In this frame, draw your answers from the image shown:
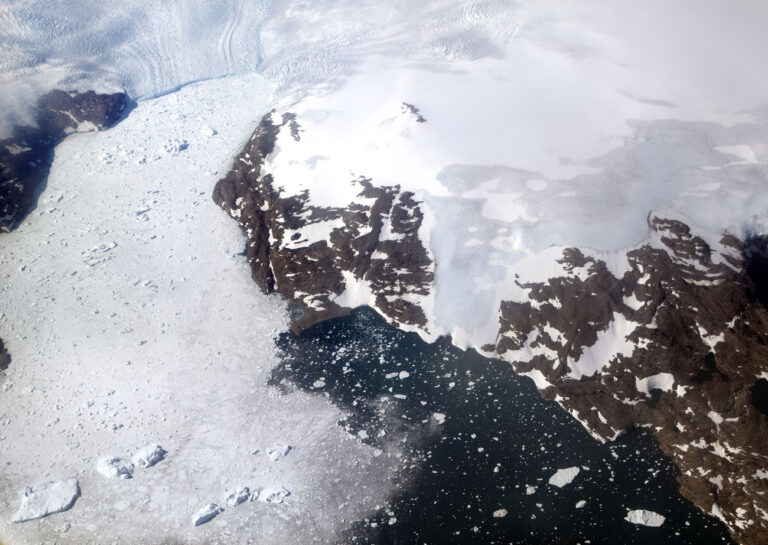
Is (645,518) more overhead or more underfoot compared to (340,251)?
more underfoot

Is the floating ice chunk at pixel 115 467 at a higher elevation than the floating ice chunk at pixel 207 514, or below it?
higher

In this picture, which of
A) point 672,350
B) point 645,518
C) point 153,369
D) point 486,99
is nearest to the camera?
point 645,518

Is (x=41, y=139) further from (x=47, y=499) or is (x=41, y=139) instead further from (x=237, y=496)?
(x=237, y=496)

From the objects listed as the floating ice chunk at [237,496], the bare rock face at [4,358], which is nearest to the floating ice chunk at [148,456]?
the floating ice chunk at [237,496]

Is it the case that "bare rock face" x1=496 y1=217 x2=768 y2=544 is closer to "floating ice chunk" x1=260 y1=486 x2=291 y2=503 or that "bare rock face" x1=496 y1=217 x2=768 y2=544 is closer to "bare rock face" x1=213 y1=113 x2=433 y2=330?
"bare rock face" x1=213 y1=113 x2=433 y2=330

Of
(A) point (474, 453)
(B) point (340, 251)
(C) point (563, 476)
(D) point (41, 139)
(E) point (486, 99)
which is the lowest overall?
(C) point (563, 476)

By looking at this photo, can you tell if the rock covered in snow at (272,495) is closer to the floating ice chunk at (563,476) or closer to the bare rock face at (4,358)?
the floating ice chunk at (563,476)

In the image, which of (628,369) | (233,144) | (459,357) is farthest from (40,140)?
(628,369)

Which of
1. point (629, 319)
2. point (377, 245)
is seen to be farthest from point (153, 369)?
point (629, 319)
